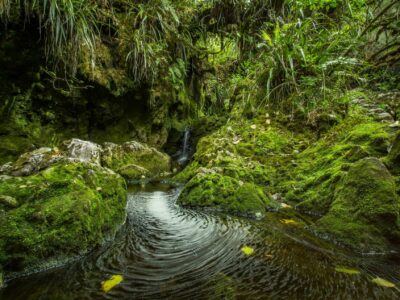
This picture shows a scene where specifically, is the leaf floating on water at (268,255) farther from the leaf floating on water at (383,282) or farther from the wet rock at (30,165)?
the wet rock at (30,165)

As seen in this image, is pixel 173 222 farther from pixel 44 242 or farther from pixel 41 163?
pixel 41 163

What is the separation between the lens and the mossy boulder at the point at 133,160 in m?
6.05

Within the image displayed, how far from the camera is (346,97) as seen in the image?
4266mm

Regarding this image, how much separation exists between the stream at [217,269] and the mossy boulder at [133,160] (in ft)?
11.2

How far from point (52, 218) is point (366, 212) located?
8.35 feet

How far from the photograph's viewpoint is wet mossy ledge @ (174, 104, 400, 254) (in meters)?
2.21

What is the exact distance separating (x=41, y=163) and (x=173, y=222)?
1617 mm

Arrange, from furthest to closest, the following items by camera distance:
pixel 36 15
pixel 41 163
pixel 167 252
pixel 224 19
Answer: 1. pixel 224 19
2. pixel 36 15
3. pixel 41 163
4. pixel 167 252

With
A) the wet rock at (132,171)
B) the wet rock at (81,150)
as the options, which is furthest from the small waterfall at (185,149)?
the wet rock at (81,150)

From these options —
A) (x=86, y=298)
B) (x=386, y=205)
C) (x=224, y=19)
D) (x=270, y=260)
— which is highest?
(x=224, y=19)

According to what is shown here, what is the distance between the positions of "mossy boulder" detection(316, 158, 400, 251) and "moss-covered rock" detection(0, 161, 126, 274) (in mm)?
2054

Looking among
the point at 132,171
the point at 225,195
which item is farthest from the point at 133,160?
the point at 225,195

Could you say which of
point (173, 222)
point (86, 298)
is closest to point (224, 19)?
point (173, 222)

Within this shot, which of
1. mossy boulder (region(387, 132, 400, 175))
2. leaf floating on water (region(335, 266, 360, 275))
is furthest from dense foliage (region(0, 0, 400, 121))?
leaf floating on water (region(335, 266, 360, 275))
